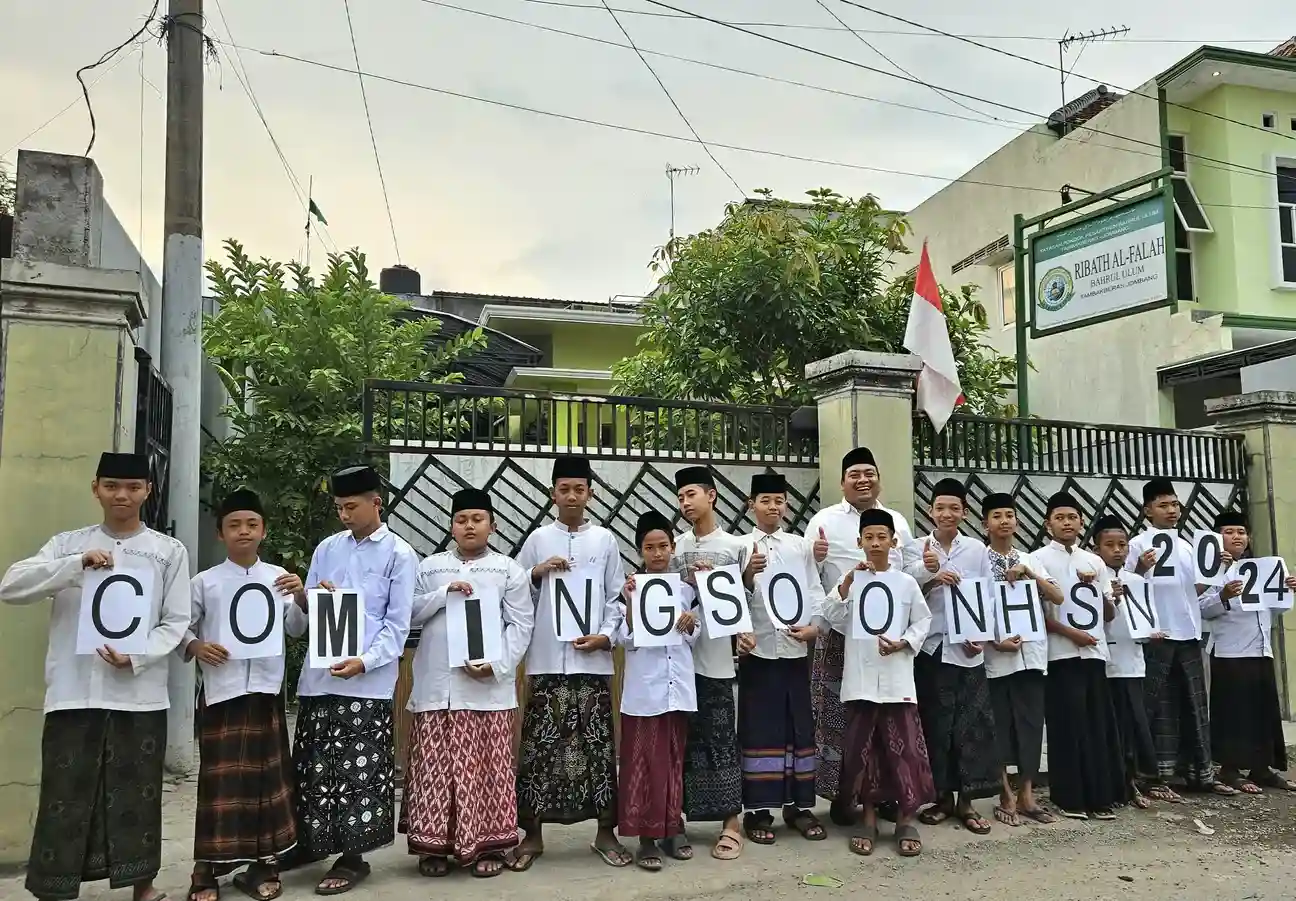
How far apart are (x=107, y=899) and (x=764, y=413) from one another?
14.6ft

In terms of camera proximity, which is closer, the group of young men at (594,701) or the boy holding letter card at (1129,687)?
the group of young men at (594,701)

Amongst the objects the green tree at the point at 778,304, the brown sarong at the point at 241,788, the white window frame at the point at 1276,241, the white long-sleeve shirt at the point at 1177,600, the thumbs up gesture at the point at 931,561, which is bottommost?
the brown sarong at the point at 241,788

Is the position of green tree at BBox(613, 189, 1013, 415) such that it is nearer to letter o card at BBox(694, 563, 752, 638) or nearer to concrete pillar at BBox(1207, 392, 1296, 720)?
concrete pillar at BBox(1207, 392, 1296, 720)

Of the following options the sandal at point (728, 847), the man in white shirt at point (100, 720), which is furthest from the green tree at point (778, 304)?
the man in white shirt at point (100, 720)

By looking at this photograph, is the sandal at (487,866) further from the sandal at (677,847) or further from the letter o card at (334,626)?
the letter o card at (334,626)

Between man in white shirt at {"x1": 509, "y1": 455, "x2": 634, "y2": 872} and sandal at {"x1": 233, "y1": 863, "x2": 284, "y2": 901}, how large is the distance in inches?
36.2

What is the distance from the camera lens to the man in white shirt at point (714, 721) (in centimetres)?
466

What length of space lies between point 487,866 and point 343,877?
0.56 m

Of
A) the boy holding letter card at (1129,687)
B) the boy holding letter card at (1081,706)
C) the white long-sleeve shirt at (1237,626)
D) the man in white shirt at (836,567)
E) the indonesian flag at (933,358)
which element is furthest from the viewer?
the indonesian flag at (933,358)

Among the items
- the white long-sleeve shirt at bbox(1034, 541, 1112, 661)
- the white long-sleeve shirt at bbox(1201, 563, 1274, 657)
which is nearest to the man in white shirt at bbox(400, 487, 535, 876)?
the white long-sleeve shirt at bbox(1034, 541, 1112, 661)

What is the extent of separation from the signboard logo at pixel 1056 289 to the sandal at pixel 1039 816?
7.38 meters

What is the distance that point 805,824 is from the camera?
16.1ft

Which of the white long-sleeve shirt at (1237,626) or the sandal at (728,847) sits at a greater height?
the white long-sleeve shirt at (1237,626)

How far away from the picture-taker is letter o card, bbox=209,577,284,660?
3957 mm
